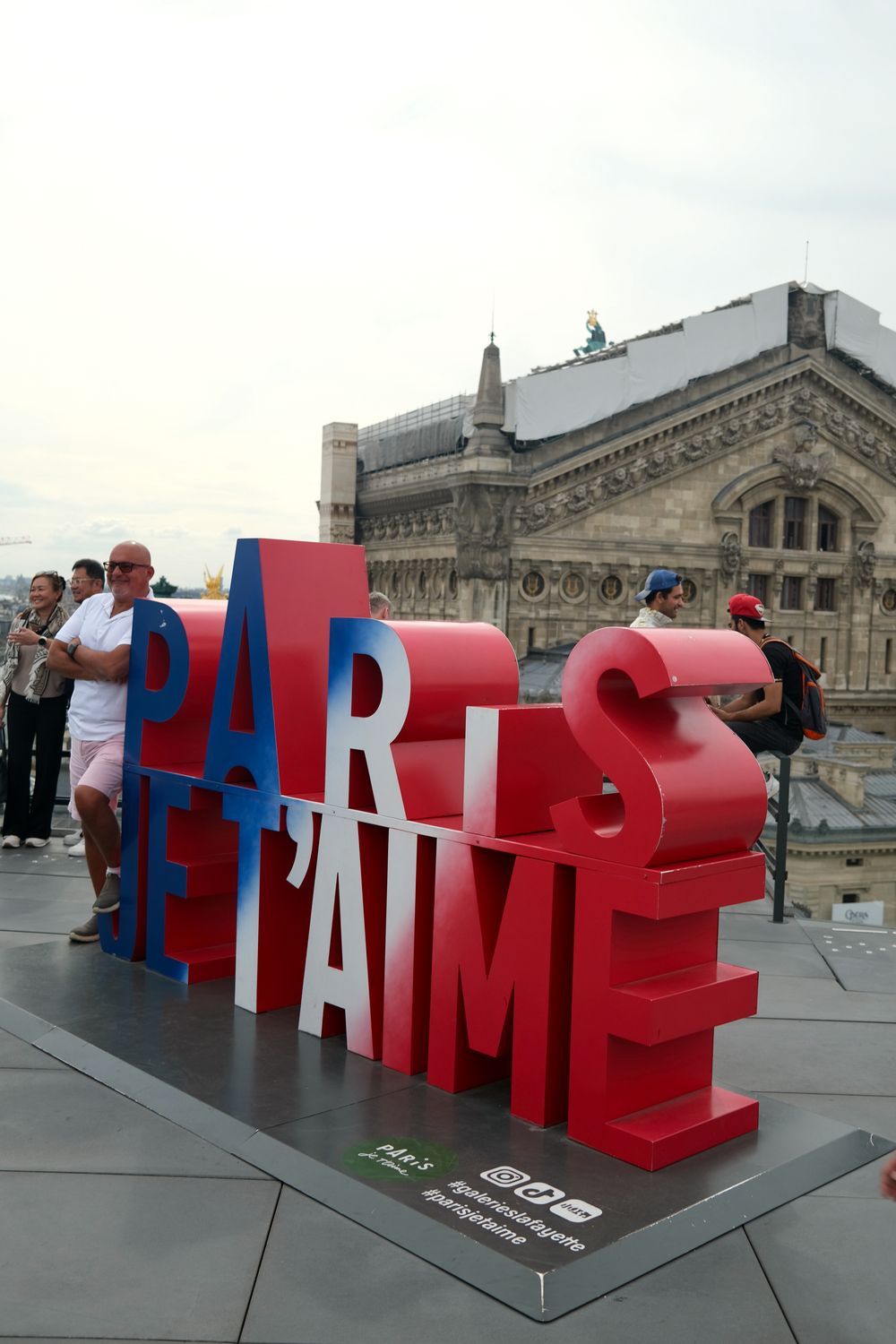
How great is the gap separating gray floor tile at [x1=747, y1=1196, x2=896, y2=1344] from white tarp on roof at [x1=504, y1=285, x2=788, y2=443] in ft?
109

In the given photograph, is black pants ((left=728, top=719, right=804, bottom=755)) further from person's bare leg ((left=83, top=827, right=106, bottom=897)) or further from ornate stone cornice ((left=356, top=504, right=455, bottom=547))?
ornate stone cornice ((left=356, top=504, right=455, bottom=547))

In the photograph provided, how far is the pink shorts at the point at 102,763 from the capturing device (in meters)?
6.83

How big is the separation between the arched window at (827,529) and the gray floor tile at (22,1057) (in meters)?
37.6

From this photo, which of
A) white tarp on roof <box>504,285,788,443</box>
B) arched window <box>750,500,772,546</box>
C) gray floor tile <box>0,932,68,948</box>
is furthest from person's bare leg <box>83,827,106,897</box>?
arched window <box>750,500,772,546</box>

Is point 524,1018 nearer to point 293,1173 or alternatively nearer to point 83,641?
point 293,1173

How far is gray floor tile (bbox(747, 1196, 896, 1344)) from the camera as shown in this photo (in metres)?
3.50

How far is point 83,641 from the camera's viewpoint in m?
7.15

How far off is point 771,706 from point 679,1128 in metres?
3.58

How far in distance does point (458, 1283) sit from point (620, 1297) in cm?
46

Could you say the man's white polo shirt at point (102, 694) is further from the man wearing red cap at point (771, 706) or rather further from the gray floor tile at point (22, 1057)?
the man wearing red cap at point (771, 706)

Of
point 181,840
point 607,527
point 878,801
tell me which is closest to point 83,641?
point 181,840

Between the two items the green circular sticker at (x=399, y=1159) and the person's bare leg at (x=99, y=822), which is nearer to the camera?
the green circular sticker at (x=399, y=1159)

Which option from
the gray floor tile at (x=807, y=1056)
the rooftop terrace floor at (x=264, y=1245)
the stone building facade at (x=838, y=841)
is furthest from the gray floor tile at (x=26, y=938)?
the stone building facade at (x=838, y=841)

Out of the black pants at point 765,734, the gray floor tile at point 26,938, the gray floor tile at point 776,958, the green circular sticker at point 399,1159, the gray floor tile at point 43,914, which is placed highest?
the black pants at point 765,734
